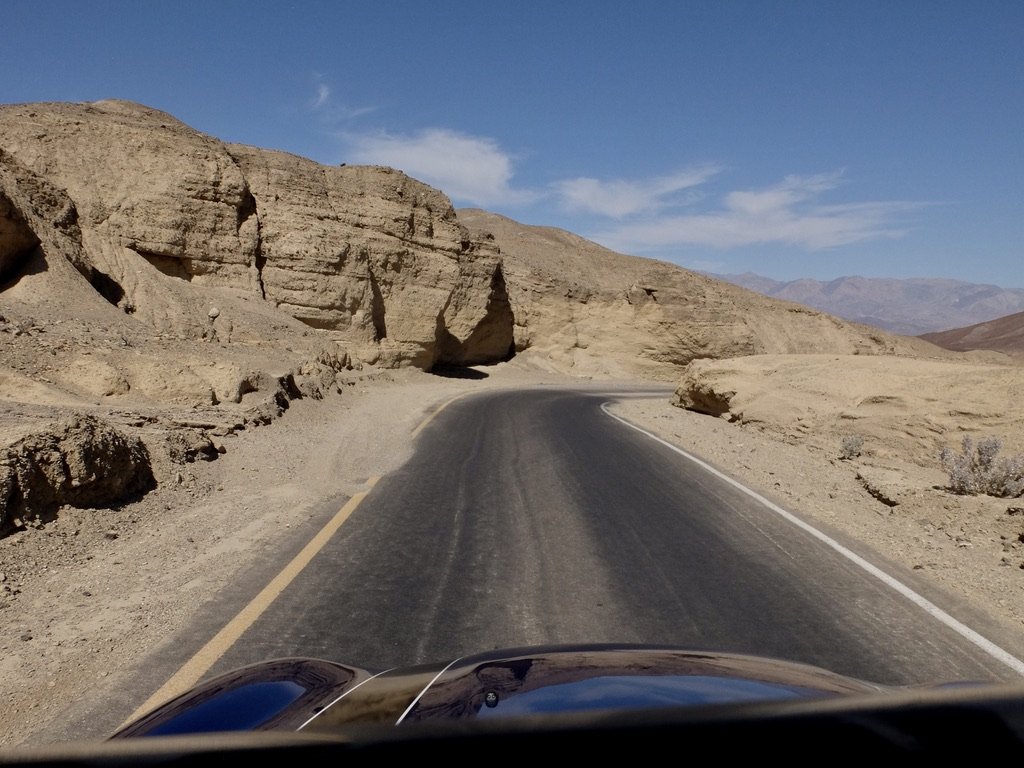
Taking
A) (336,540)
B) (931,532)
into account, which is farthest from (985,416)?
(336,540)

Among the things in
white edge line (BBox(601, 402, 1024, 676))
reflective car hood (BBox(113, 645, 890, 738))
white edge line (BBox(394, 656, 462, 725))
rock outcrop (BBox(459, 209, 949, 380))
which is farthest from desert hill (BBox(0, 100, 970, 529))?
white edge line (BBox(601, 402, 1024, 676))

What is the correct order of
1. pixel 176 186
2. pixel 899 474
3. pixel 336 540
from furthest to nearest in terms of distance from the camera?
1. pixel 176 186
2. pixel 899 474
3. pixel 336 540

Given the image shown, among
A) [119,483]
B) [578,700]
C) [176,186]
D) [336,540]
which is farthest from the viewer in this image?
[176,186]

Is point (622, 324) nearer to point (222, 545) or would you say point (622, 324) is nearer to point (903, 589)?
point (903, 589)

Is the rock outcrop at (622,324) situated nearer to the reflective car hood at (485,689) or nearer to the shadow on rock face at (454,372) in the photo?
the shadow on rock face at (454,372)

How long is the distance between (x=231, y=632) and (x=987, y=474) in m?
8.91

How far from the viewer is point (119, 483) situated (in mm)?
7477

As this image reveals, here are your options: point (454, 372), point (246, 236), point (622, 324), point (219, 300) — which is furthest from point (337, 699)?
point (622, 324)

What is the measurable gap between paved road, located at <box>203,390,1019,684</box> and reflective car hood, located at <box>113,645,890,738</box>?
147 centimetres

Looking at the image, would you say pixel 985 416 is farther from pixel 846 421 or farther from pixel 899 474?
pixel 846 421

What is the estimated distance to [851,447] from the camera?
12.6 m

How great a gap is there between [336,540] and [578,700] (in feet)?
16.0

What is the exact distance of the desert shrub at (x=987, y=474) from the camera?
8.96 metres

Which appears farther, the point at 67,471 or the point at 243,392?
the point at 243,392
